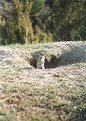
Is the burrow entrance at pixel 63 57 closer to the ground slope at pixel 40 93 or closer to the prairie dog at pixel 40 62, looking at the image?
the prairie dog at pixel 40 62

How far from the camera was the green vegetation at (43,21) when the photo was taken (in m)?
14.0

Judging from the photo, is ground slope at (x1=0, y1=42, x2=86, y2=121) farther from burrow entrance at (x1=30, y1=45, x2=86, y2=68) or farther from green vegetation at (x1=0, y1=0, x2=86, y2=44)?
green vegetation at (x1=0, y1=0, x2=86, y2=44)

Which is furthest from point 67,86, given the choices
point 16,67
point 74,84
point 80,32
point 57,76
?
point 80,32

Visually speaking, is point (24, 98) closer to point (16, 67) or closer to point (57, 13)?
point (16, 67)

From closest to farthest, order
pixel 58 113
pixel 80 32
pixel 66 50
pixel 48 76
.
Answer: pixel 58 113, pixel 48 76, pixel 66 50, pixel 80 32

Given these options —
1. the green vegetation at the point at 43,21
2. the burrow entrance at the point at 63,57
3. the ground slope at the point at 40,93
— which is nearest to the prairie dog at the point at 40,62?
the ground slope at the point at 40,93

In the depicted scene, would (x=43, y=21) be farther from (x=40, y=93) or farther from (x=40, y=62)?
(x=40, y=93)

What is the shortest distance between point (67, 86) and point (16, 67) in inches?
55.0

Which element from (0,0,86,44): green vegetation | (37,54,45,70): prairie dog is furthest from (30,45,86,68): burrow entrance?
(0,0,86,44): green vegetation

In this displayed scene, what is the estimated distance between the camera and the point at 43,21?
18172 millimetres

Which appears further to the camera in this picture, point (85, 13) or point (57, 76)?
point (85, 13)

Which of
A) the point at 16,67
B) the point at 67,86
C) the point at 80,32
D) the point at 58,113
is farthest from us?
the point at 80,32

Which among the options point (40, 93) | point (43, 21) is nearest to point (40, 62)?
point (40, 93)

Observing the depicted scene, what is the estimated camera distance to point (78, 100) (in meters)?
5.36
